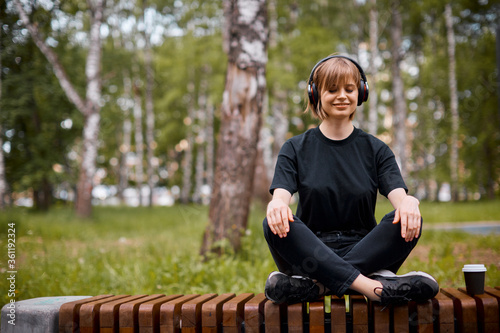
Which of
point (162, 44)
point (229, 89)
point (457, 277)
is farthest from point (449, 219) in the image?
point (162, 44)

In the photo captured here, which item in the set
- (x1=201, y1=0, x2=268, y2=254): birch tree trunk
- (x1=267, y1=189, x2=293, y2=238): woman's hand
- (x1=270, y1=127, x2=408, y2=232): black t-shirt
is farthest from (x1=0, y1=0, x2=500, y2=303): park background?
(x1=267, y1=189, x2=293, y2=238): woman's hand

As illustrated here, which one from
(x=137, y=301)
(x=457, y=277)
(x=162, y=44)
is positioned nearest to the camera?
(x=137, y=301)

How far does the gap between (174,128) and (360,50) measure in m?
12.4

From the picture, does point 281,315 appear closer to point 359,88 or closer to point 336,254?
point 336,254

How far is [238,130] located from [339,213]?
110 inches

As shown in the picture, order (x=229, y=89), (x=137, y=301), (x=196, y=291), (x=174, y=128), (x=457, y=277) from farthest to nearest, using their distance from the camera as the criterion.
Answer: (x=174, y=128)
(x=229, y=89)
(x=457, y=277)
(x=196, y=291)
(x=137, y=301)

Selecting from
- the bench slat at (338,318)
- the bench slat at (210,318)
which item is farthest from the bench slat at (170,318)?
the bench slat at (338,318)

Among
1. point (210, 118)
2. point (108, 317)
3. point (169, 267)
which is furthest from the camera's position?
point (210, 118)

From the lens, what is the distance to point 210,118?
23.1 meters

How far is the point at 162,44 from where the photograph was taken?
78.9ft

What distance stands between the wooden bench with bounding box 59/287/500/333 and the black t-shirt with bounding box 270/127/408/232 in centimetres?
51

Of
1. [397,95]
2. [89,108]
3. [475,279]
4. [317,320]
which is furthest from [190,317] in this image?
[397,95]

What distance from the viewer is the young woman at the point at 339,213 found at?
2.22 metres

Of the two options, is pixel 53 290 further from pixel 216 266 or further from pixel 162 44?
pixel 162 44
